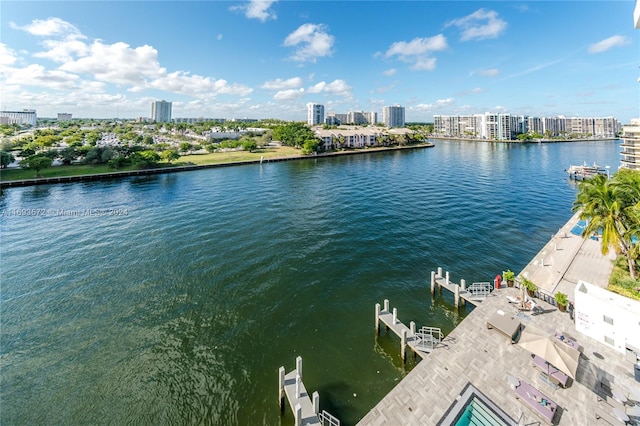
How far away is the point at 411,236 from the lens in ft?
110

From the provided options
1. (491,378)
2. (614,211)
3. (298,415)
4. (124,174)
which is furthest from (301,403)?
(124,174)

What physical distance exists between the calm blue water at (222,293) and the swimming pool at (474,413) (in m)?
3.76

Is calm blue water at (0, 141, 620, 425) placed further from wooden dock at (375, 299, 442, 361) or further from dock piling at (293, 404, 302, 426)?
dock piling at (293, 404, 302, 426)


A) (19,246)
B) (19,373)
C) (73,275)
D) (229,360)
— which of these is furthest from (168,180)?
(229,360)

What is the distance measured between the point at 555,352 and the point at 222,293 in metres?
22.0

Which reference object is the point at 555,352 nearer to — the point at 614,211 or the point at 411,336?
the point at 411,336

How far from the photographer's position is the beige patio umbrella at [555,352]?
12.6m

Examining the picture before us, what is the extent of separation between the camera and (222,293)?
22.7 metres

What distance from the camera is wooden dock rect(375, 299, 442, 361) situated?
15.8 metres

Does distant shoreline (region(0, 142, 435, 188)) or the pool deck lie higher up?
distant shoreline (region(0, 142, 435, 188))

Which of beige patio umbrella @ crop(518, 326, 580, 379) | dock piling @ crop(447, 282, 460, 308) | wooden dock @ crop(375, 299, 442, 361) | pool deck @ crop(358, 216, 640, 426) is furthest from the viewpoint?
dock piling @ crop(447, 282, 460, 308)

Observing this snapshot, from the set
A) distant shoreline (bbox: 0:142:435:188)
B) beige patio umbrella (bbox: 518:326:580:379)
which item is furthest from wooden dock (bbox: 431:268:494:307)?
distant shoreline (bbox: 0:142:435:188)

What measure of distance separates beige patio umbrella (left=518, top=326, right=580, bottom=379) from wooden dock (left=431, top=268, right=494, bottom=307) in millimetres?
5810

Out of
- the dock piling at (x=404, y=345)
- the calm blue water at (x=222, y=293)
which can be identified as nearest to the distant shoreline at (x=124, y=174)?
the calm blue water at (x=222, y=293)
